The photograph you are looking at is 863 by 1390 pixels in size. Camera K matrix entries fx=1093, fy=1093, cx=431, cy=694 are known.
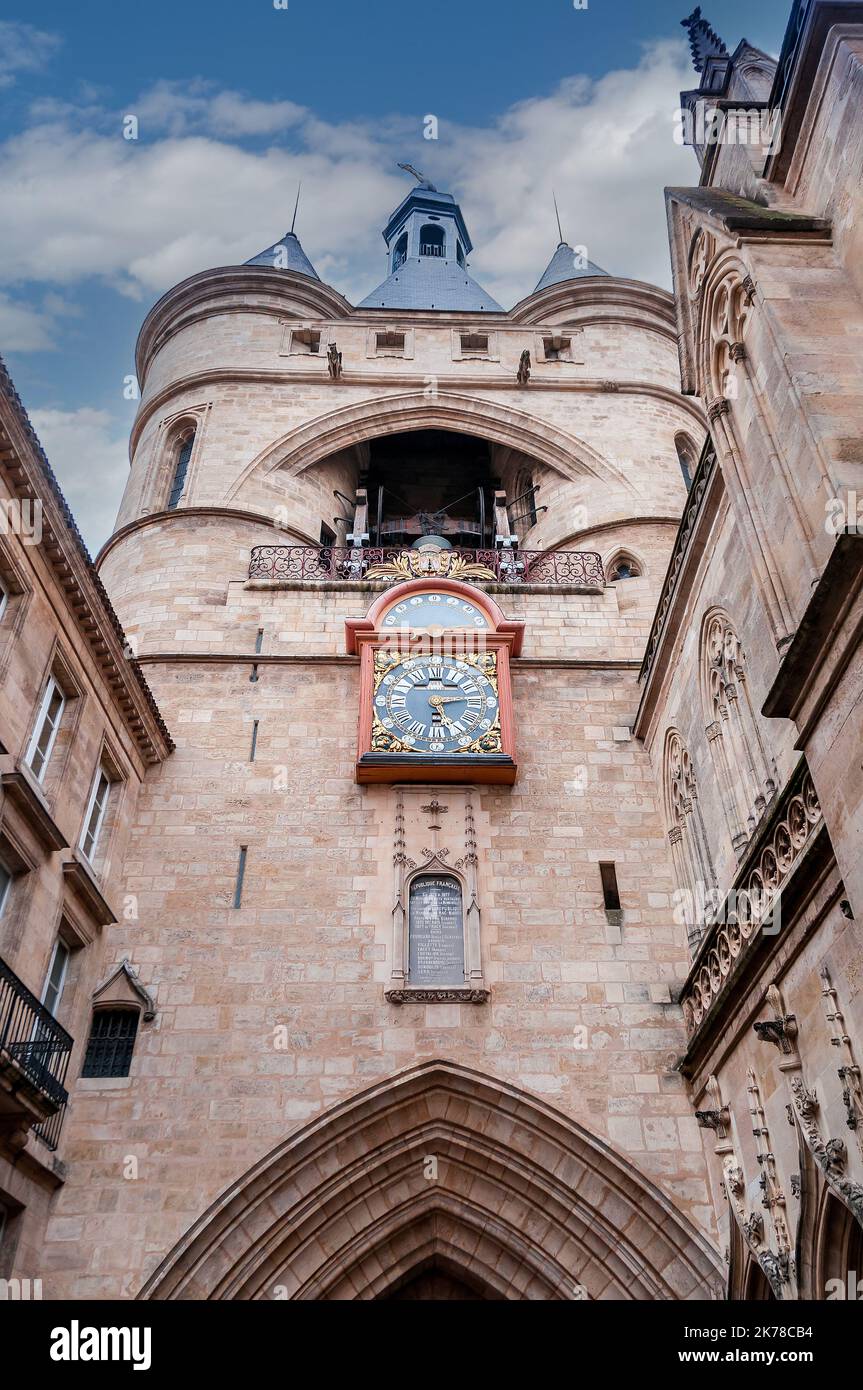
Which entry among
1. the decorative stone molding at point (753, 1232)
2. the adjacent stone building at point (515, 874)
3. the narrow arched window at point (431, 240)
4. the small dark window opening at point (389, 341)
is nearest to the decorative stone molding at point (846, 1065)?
the adjacent stone building at point (515, 874)

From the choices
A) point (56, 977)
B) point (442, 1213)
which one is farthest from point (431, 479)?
point (442, 1213)

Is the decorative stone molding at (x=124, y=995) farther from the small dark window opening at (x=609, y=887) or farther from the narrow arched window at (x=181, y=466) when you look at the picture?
the narrow arched window at (x=181, y=466)

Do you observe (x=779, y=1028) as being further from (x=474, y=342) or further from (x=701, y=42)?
(x=474, y=342)

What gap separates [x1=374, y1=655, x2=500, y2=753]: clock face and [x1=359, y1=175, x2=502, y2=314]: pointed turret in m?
15.2

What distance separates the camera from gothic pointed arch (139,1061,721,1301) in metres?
8.87

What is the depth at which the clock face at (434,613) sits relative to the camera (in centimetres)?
1331

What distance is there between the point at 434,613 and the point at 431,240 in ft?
94.4

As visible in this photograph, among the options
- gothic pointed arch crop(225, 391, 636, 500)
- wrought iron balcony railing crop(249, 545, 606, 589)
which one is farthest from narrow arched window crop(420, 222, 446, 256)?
wrought iron balcony railing crop(249, 545, 606, 589)

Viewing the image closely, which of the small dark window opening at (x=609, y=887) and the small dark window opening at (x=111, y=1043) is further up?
the small dark window opening at (x=609, y=887)

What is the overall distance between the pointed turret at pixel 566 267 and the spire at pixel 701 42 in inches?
583

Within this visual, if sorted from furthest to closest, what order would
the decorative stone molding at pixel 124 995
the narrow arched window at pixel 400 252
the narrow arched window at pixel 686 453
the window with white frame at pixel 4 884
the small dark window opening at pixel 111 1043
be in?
the narrow arched window at pixel 400 252 → the narrow arched window at pixel 686 453 → the decorative stone molding at pixel 124 995 → the small dark window opening at pixel 111 1043 → the window with white frame at pixel 4 884

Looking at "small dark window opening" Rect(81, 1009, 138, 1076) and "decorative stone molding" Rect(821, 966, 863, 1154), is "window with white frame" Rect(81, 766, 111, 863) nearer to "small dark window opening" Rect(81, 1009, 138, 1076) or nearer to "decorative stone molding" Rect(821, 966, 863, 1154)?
"small dark window opening" Rect(81, 1009, 138, 1076)

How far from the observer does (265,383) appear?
18500 mm
